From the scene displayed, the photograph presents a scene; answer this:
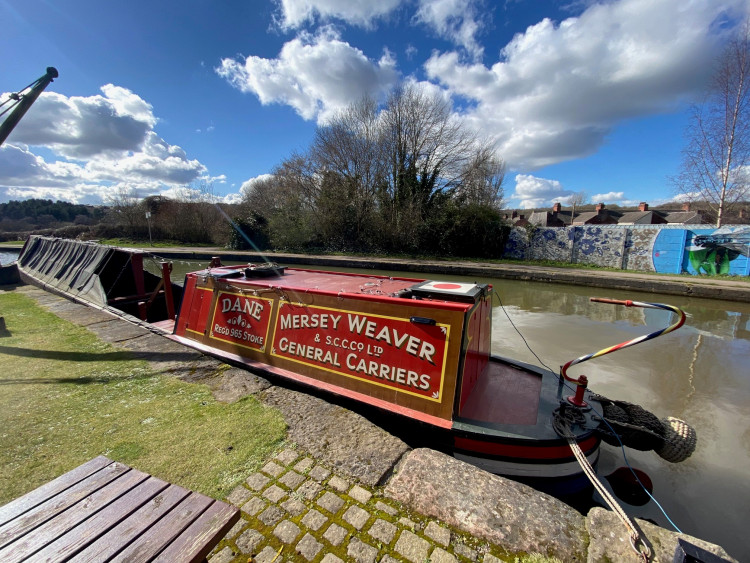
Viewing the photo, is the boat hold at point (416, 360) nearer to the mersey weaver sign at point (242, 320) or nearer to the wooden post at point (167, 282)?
the mersey weaver sign at point (242, 320)

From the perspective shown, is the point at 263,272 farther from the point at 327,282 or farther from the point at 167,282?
the point at 167,282

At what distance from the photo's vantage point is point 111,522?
123 cm

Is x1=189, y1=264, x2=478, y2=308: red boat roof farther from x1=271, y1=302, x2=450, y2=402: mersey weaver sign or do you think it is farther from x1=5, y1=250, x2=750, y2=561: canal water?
x1=5, y1=250, x2=750, y2=561: canal water

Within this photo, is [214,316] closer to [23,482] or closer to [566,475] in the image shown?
[23,482]

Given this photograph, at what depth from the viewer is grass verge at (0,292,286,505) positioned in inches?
80.0

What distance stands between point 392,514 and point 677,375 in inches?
217

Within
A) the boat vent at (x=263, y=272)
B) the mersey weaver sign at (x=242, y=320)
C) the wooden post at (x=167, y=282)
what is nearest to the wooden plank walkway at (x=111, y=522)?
the mersey weaver sign at (x=242, y=320)

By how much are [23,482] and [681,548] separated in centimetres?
324

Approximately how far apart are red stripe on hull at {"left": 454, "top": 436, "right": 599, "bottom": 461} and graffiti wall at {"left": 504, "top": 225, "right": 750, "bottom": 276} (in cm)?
1461

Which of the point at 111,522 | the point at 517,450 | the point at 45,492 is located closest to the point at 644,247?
the point at 517,450

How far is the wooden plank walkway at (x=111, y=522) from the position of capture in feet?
3.68

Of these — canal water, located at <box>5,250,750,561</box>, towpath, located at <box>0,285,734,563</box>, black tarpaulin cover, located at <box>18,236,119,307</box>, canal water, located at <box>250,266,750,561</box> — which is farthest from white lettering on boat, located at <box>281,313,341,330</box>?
black tarpaulin cover, located at <box>18,236,119,307</box>

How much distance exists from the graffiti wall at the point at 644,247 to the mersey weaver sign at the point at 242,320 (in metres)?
15.7

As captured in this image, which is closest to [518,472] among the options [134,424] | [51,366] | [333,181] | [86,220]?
[134,424]
